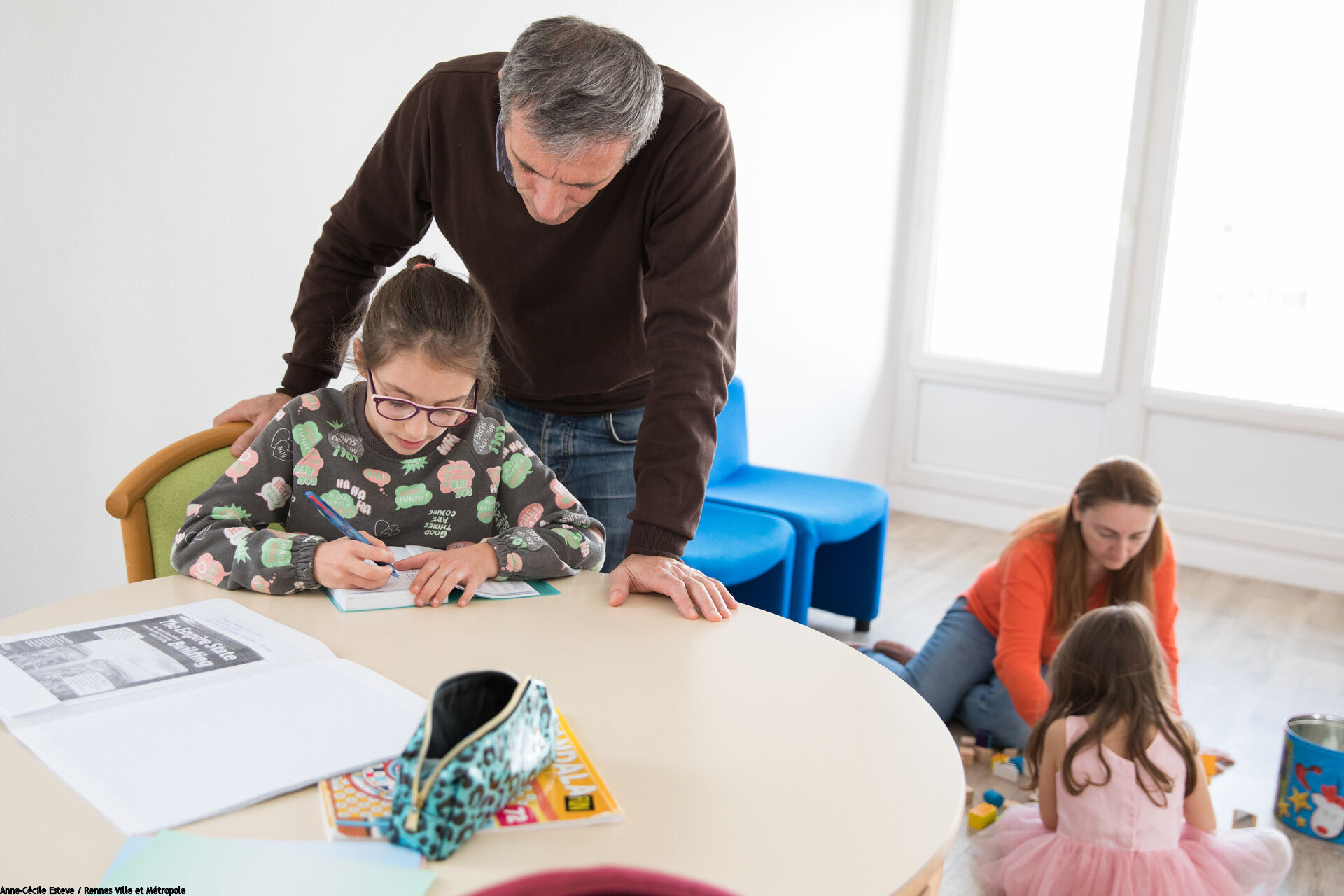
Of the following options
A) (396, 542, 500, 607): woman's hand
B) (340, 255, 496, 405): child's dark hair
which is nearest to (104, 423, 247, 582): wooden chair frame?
(340, 255, 496, 405): child's dark hair

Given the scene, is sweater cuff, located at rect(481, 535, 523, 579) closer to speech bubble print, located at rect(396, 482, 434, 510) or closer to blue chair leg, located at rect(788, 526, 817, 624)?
speech bubble print, located at rect(396, 482, 434, 510)

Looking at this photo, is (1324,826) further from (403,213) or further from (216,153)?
(216,153)

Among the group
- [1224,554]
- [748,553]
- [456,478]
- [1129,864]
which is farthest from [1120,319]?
[456,478]

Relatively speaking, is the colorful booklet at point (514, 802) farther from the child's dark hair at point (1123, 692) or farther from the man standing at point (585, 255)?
the child's dark hair at point (1123, 692)

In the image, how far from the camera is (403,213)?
168cm

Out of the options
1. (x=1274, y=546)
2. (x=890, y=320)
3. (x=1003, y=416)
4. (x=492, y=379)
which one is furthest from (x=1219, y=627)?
(x=492, y=379)

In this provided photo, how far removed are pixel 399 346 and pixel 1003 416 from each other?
3735mm

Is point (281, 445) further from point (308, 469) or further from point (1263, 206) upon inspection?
point (1263, 206)

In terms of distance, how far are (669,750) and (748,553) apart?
1.70 m

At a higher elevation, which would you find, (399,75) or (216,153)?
(399,75)

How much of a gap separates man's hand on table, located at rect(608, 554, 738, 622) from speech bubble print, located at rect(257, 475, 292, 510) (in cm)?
47

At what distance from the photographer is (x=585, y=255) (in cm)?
160

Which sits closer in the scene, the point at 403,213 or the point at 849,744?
the point at 849,744

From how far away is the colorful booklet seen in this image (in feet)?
2.56
